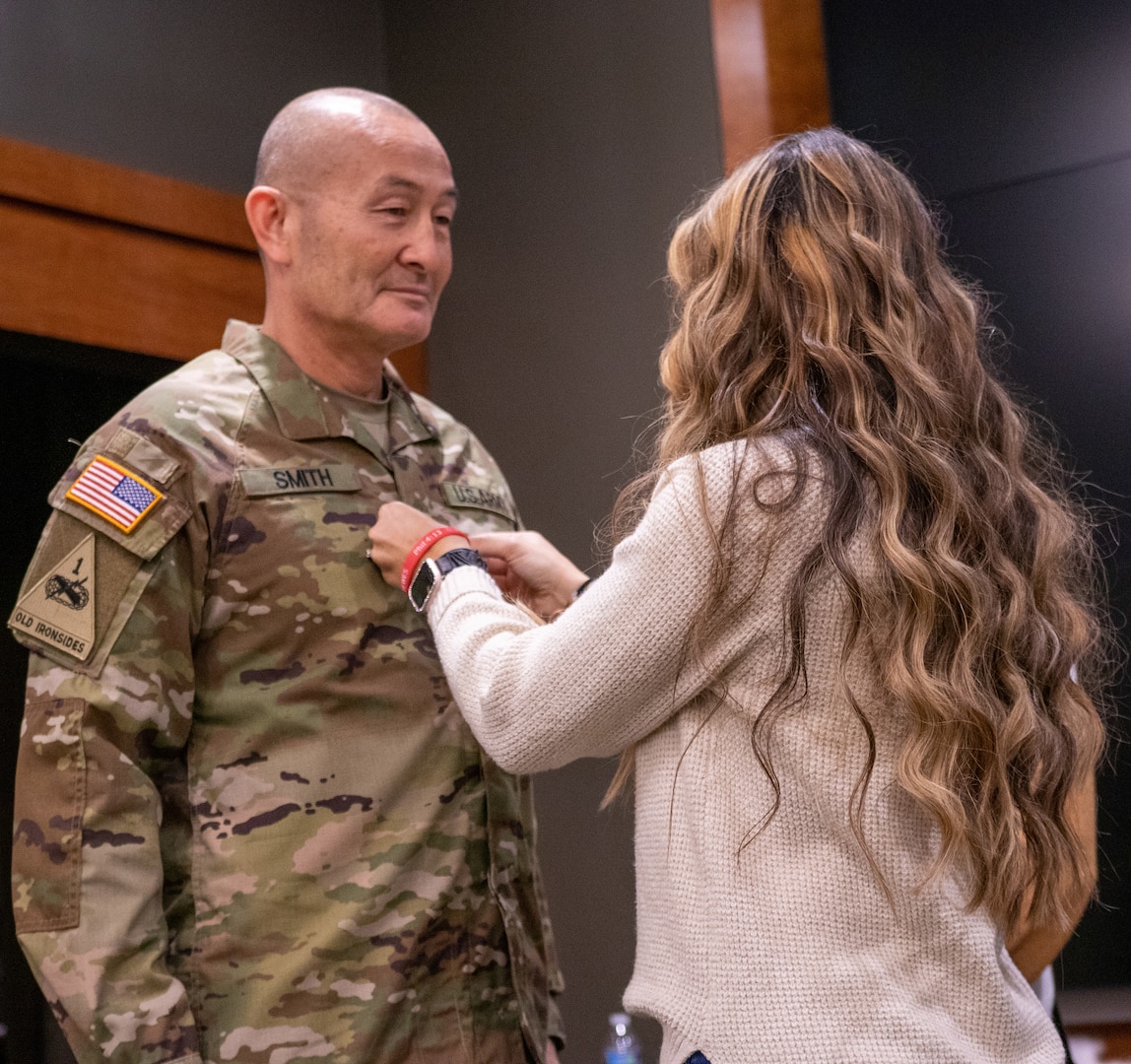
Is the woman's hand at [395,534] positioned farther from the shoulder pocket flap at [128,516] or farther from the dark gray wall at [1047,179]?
the dark gray wall at [1047,179]

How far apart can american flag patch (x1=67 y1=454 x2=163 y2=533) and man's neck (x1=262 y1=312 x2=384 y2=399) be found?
1.10ft

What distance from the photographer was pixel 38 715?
1.40 m

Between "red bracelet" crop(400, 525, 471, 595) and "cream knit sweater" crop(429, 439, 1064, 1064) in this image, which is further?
"red bracelet" crop(400, 525, 471, 595)

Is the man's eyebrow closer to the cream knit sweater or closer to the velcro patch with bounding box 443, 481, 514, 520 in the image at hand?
the velcro patch with bounding box 443, 481, 514, 520

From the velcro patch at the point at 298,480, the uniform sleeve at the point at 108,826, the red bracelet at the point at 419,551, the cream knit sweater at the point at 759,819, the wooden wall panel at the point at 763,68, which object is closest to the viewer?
the cream knit sweater at the point at 759,819

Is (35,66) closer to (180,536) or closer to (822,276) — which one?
(180,536)

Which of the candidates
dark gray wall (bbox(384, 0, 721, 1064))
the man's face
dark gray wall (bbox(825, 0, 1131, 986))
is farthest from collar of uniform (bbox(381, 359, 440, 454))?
dark gray wall (bbox(825, 0, 1131, 986))

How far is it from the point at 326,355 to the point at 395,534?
355 mm

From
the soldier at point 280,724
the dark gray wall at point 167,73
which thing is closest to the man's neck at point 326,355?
the soldier at point 280,724

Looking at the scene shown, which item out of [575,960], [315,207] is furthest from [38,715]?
[575,960]

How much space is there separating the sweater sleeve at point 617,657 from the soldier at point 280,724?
1.32 ft

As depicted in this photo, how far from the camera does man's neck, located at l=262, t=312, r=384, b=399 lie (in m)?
1.74

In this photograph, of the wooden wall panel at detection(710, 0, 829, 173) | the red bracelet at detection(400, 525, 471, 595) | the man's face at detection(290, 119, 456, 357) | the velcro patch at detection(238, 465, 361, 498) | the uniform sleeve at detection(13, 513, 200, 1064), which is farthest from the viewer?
the wooden wall panel at detection(710, 0, 829, 173)

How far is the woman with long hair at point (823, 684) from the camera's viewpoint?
111 centimetres
